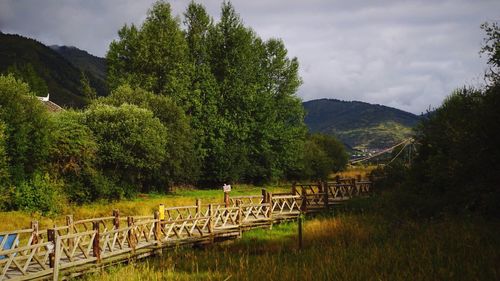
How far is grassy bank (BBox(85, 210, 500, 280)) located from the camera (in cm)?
947

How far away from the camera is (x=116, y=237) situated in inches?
608

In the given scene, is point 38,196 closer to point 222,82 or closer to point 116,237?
point 116,237

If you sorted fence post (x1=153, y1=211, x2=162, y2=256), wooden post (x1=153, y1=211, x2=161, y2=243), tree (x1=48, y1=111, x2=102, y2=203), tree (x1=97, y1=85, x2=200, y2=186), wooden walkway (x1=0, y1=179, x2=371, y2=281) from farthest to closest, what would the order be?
tree (x1=97, y1=85, x2=200, y2=186)
tree (x1=48, y1=111, x2=102, y2=203)
wooden post (x1=153, y1=211, x2=161, y2=243)
fence post (x1=153, y1=211, x2=162, y2=256)
wooden walkway (x1=0, y1=179, x2=371, y2=281)

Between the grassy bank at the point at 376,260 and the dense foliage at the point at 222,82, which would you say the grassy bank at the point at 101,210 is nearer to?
the dense foliage at the point at 222,82

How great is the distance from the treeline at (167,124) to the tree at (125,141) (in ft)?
0.28

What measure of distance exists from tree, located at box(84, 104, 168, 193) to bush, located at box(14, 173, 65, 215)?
15.7 feet

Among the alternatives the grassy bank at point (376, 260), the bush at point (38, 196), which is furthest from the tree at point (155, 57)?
the grassy bank at point (376, 260)

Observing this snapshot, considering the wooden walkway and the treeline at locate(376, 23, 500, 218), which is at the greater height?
the treeline at locate(376, 23, 500, 218)

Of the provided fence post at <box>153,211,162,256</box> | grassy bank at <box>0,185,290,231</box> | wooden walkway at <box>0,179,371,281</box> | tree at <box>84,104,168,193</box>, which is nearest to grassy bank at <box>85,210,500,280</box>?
fence post at <box>153,211,162,256</box>

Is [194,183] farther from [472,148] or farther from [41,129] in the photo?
[472,148]

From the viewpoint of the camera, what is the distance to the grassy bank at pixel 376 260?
9.47 m

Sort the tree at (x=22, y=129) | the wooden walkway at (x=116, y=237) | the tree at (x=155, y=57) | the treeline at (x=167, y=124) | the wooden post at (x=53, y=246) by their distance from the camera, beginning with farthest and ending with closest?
the tree at (x=155, y=57) < the treeline at (x=167, y=124) < the tree at (x=22, y=129) < the wooden post at (x=53, y=246) < the wooden walkway at (x=116, y=237)

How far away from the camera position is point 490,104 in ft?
46.3

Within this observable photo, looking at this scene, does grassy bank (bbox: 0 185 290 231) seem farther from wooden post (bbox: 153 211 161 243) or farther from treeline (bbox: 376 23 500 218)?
treeline (bbox: 376 23 500 218)
